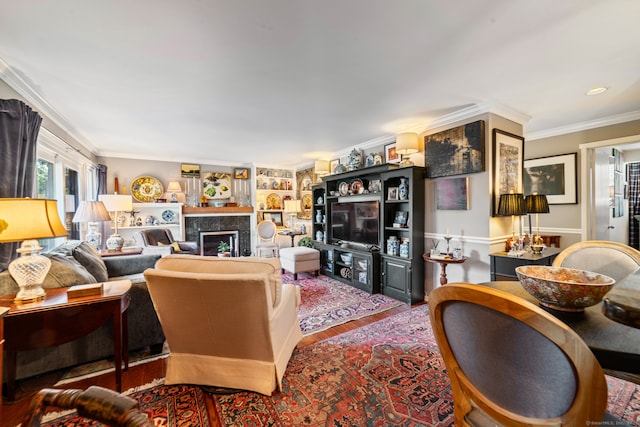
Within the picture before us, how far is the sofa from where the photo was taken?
1.78 metres

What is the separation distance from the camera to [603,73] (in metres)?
2.23

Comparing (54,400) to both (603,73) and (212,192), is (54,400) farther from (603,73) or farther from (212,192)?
(212,192)

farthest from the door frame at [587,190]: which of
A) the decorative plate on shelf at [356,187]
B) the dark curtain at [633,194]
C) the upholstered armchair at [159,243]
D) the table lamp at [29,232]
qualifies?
the upholstered armchair at [159,243]

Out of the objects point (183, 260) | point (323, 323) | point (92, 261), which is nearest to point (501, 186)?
point (323, 323)

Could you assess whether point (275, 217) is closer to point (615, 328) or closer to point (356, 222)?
point (356, 222)

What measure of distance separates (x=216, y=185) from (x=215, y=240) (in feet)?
4.27

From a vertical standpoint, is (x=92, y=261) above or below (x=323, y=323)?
above

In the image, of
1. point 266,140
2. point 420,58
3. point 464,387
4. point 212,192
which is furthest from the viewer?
point 212,192

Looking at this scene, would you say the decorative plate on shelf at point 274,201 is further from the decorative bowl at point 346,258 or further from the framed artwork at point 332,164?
the decorative bowl at point 346,258

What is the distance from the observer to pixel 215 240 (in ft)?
20.4

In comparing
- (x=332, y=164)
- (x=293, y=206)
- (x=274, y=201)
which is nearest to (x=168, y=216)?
(x=274, y=201)

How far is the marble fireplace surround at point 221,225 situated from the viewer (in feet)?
19.4

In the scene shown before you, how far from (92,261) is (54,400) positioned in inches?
89.5

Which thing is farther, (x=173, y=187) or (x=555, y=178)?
(x=173, y=187)
